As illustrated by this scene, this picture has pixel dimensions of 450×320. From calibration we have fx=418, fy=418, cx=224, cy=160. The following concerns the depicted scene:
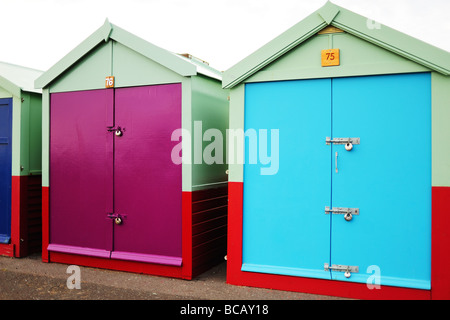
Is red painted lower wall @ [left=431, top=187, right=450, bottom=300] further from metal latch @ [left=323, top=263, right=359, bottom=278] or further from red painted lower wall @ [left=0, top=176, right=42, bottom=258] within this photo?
red painted lower wall @ [left=0, top=176, right=42, bottom=258]

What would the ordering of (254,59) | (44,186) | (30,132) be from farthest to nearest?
(30,132) < (44,186) < (254,59)

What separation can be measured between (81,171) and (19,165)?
4.32 ft

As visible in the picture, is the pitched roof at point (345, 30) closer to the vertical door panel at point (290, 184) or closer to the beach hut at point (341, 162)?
the beach hut at point (341, 162)

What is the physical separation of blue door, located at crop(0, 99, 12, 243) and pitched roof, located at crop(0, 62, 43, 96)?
27 cm

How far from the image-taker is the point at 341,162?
4914 millimetres

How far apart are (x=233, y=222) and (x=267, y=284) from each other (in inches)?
34.5

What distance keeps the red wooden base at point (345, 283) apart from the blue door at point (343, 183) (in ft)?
0.27

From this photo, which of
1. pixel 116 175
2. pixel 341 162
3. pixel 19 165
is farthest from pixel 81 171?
pixel 341 162

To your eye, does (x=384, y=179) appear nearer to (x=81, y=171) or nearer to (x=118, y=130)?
(x=118, y=130)

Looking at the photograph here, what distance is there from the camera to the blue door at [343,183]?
4.63 m

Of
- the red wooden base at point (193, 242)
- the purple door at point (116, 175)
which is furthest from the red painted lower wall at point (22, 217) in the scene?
the purple door at point (116, 175)
